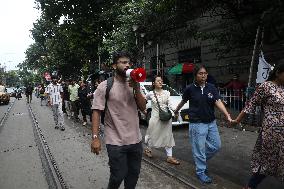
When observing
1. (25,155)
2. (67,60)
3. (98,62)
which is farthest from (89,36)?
(25,155)

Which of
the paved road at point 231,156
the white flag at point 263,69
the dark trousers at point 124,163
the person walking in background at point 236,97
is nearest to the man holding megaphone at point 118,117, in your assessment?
the dark trousers at point 124,163

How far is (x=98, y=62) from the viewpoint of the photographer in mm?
32938

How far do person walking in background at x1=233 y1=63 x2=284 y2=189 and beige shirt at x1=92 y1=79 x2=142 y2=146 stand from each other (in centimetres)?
158

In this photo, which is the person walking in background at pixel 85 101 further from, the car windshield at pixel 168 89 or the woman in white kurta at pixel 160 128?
the woman in white kurta at pixel 160 128

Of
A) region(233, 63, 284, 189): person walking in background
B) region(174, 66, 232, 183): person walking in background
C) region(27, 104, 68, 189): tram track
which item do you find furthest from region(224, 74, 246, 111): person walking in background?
region(233, 63, 284, 189): person walking in background

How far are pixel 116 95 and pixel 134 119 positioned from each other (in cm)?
34

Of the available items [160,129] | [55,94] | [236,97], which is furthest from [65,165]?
[236,97]

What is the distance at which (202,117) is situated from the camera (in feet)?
17.8

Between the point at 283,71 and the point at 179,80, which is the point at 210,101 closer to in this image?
the point at 283,71

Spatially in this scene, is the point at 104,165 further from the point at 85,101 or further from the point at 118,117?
the point at 85,101

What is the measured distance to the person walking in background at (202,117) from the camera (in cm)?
545

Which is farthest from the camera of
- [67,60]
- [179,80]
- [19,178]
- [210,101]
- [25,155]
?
[67,60]

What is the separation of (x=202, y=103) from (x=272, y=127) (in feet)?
4.38

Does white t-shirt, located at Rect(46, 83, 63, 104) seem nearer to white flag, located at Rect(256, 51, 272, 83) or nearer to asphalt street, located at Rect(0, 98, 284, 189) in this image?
asphalt street, located at Rect(0, 98, 284, 189)
